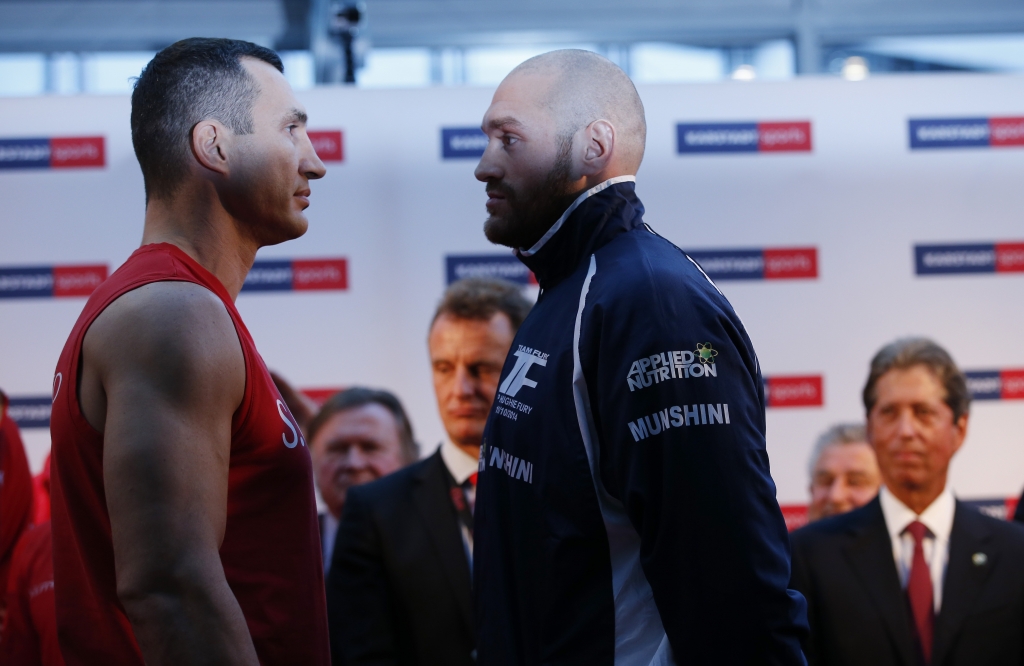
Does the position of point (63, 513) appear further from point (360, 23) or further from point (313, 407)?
point (360, 23)

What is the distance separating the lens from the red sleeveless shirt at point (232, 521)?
1283 millimetres

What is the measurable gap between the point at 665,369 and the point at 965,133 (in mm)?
4120

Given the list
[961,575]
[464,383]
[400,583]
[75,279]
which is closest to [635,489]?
[400,583]

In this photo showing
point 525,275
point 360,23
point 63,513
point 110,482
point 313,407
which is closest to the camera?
point 110,482

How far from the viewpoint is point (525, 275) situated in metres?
4.64

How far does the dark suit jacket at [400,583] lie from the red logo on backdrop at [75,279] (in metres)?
2.53

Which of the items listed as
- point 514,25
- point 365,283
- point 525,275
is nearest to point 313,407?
point 365,283

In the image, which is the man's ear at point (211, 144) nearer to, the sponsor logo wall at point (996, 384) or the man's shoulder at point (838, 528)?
the man's shoulder at point (838, 528)

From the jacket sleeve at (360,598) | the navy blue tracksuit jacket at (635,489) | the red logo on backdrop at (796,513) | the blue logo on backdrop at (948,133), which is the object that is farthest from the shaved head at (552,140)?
the blue logo on backdrop at (948,133)

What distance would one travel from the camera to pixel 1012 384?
458 cm

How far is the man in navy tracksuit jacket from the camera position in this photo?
4.40ft

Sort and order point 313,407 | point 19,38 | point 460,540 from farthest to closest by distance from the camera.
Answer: point 19,38
point 313,407
point 460,540

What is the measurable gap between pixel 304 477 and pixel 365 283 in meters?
3.23

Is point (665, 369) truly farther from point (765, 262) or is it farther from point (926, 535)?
point (765, 262)
